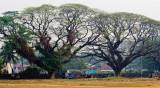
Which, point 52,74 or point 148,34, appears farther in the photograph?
point 148,34

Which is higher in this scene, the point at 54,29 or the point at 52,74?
the point at 54,29

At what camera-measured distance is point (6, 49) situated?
54125 mm

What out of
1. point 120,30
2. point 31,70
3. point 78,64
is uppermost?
point 120,30

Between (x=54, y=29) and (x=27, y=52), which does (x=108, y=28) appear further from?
(x=27, y=52)

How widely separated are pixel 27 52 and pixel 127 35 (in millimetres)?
23568

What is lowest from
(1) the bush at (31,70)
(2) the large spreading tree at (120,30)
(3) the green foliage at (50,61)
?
(1) the bush at (31,70)

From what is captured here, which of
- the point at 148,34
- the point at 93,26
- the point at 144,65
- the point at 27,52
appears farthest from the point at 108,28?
the point at 144,65

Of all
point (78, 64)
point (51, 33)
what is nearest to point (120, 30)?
point (51, 33)

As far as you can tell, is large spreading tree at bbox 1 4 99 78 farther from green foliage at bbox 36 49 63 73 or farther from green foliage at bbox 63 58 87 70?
green foliage at bbox 63 58 87 70

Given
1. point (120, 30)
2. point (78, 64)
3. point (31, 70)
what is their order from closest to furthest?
point (31, 70) < point (120, 30) < point (78, 64)

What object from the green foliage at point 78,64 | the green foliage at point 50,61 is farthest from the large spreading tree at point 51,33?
the green foliage at point 78,64

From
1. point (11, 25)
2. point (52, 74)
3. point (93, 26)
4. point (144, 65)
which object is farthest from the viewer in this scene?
point (144, 65)

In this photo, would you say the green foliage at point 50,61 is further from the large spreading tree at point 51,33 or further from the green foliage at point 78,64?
the green foliage at point 78,64

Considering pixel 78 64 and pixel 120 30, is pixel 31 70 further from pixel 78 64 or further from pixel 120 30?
pixel 78 64
